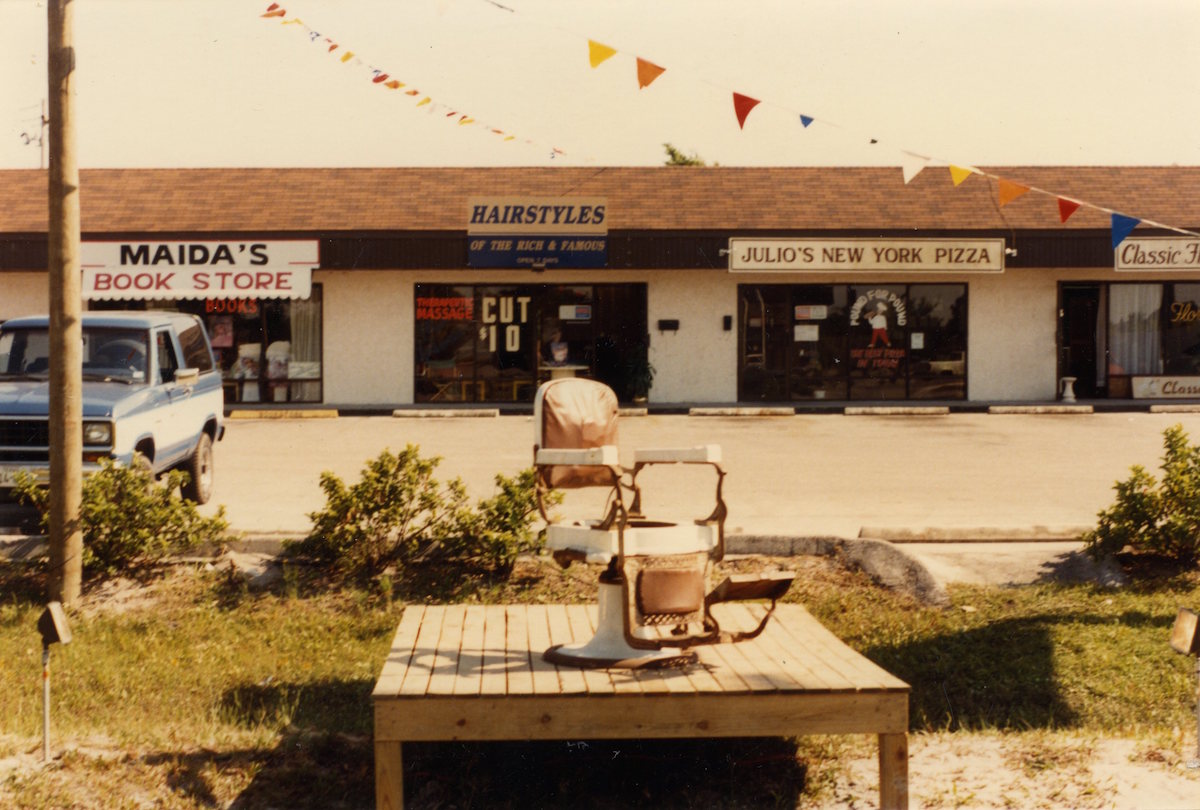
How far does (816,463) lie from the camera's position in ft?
54.8

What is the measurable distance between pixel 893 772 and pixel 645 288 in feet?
76.1

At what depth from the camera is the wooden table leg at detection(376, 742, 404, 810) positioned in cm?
507

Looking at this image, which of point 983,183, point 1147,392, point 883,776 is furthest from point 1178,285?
point 883,776

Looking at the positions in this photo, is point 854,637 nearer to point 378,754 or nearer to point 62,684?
point 378,754

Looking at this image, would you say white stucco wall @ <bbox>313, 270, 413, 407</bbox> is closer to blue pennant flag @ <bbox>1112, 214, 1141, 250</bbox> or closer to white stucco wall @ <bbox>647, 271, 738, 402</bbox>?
white stucco wall @ <bbox>647, 271, 738, 402</bbox>

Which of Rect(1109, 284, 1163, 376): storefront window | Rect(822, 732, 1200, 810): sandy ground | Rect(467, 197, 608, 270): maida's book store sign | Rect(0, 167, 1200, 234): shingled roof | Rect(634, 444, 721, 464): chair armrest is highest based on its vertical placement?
Rect(0, 167, 1200, 234): shingled roof

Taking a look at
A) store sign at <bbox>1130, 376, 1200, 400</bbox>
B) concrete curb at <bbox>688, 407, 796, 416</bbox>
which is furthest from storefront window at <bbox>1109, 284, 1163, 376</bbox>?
concrete curb at <bbox>688, 407, 796, 416</bbox>

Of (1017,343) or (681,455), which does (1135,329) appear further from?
(681,455)

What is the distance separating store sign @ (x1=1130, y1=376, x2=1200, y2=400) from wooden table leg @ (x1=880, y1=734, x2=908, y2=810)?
25887mm

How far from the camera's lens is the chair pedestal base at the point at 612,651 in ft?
18.9

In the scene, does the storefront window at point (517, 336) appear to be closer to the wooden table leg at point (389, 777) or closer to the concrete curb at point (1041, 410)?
the concrete curb at point (1041, 410)

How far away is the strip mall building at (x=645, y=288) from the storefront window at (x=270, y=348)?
0.05m

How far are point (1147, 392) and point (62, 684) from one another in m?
26.5

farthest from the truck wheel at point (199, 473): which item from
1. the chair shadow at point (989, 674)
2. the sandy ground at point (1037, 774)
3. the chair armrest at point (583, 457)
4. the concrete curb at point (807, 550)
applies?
the sandy ground at point (1037, 774)
